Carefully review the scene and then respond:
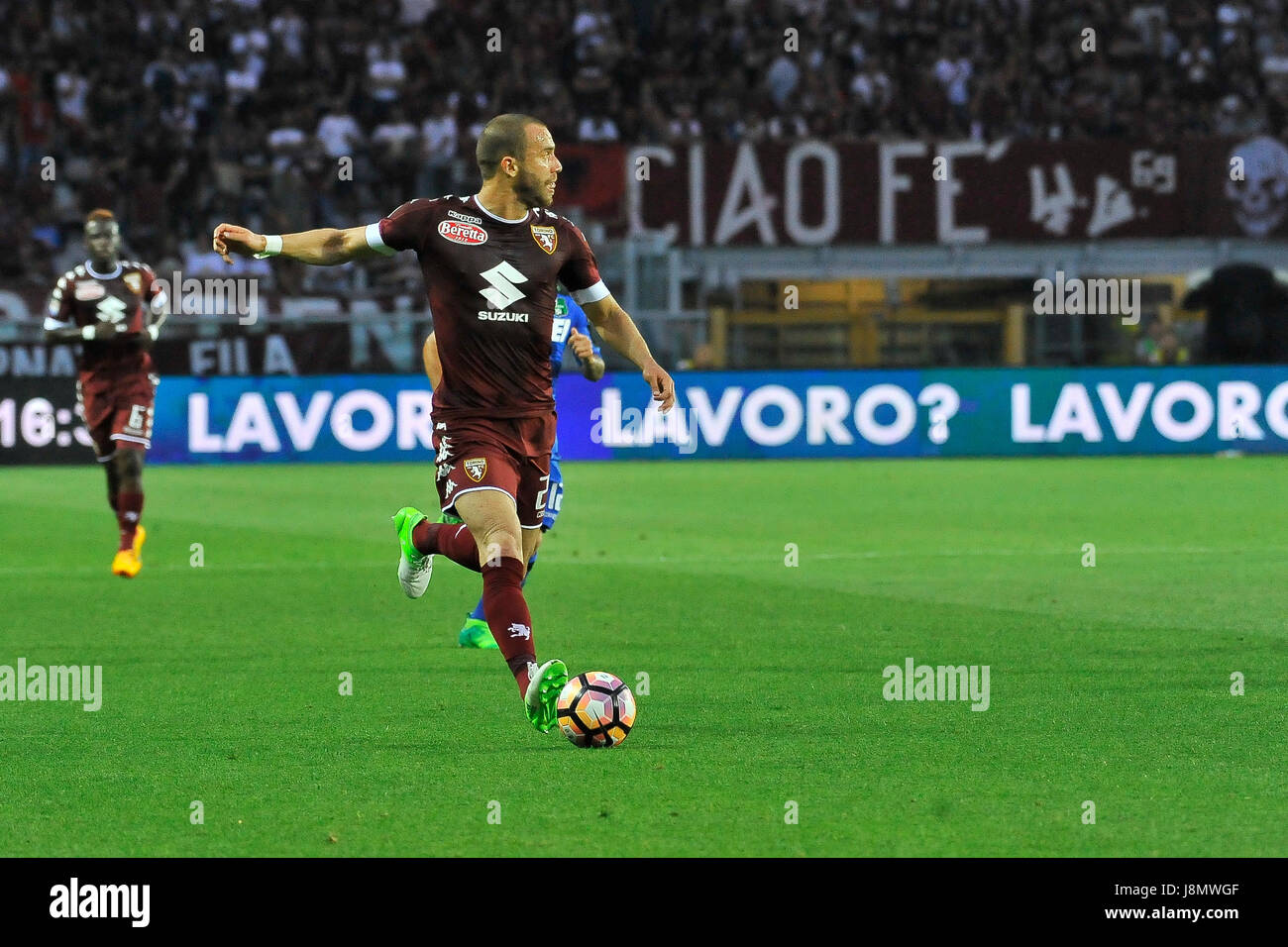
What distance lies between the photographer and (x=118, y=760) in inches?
273

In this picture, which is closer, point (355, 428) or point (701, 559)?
point (701, 559)

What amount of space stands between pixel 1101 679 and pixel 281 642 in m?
4.12

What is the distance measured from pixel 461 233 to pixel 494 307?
31cm

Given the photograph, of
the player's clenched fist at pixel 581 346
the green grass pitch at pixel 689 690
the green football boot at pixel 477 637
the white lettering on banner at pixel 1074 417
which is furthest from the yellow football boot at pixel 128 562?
the white lettering on banner at pixel 1074 417

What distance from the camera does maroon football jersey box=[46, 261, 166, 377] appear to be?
45.4ft

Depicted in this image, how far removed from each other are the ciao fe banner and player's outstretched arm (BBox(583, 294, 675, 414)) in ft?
53.1

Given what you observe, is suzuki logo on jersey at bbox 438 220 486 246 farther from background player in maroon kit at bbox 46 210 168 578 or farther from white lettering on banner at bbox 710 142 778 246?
white lettering on banner at bbox 710 142 778 246

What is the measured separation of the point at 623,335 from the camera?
7945mm

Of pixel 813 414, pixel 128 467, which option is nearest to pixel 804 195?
pixel 813 414

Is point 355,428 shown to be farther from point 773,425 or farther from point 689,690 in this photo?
point 689,690

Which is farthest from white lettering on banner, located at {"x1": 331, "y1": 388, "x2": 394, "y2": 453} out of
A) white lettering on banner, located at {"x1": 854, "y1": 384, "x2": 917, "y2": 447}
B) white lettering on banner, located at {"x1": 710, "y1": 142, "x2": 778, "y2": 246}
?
white lettering on banner, located at {"x1": 710, "y1": 142, "x2": 778, "y2": 246}

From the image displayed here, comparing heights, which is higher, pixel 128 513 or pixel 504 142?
pixel 504 142
